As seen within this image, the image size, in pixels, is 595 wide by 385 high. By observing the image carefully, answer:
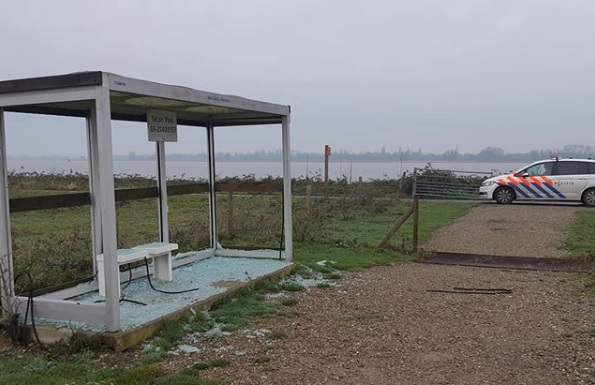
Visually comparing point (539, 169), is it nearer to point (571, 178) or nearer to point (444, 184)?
point (571, 178)

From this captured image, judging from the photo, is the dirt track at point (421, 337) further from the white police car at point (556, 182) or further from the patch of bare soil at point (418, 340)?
the white police car at point (556, 182)

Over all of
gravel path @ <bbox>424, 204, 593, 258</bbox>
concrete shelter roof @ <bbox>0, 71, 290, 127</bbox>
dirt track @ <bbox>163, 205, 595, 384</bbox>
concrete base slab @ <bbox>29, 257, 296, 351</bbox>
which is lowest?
gravel path @ <bbox>424, 204, 593, 258</bbox>

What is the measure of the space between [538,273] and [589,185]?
12.4 m

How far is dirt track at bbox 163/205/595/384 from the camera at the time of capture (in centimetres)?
492

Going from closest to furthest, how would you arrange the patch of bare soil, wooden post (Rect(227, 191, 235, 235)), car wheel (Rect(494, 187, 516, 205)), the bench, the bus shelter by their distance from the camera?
1. the patch of bare soil
2. the bus shelter
3. the bench
4. wooden post (Rect(227, 191, 235, 235))
5. car wheel (Rect(494, 187, 516, 205))

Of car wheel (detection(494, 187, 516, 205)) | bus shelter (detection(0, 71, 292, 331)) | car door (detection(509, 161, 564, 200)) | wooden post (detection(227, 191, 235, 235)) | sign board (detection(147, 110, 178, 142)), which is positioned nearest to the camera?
bus shelter (detection(0, 71, 292, 331))

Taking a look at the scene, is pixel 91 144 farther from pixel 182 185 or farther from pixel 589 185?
pixel 589 185

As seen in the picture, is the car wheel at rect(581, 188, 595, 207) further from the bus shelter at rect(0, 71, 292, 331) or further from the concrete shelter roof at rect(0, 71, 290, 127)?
the bus shelter at rect(0, 71, 292, 331)

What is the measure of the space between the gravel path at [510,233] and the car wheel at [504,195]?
5.53 ft

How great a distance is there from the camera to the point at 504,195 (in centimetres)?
2158

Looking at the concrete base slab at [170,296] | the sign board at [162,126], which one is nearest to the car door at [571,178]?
the concrete base slab at [170,296]

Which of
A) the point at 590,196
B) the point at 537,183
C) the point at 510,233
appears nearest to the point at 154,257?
the point at 510,233

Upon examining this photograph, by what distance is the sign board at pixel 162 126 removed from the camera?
26.6 ft

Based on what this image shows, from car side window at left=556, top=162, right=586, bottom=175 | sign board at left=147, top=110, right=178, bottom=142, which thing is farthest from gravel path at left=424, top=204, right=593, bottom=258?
sign board at left=147, top=110, right=178, bottom=142
